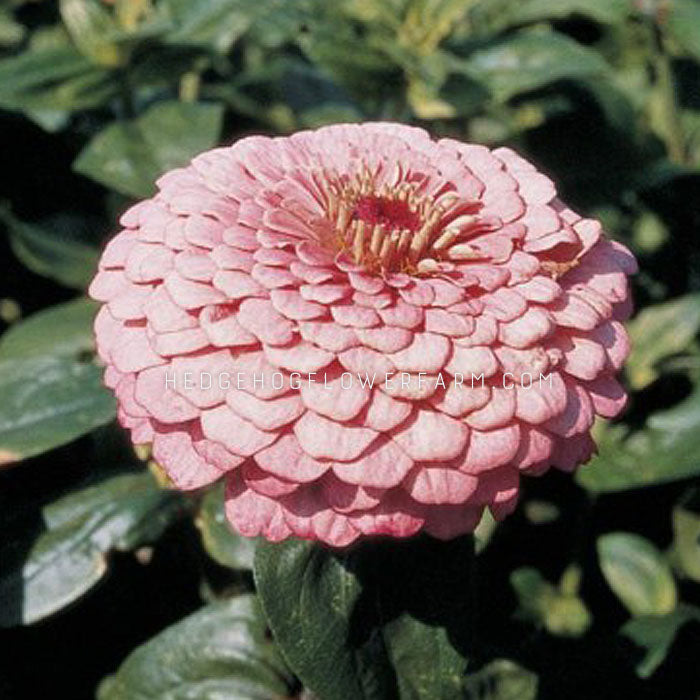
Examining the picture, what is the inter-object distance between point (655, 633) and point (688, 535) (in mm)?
146

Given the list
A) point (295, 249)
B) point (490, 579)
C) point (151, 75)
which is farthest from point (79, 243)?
point (295, 249)

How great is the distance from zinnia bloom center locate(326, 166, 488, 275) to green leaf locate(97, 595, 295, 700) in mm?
374

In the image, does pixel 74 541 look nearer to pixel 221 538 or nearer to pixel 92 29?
pixel 221 538

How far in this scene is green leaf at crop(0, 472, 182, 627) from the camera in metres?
0.92

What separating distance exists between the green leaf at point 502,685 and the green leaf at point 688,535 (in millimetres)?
297

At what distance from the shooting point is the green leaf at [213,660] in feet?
3.15

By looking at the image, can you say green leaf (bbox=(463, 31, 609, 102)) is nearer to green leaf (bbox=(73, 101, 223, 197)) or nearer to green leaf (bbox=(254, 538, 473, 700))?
green leaf (bbox=(73, 101, 223, 197))

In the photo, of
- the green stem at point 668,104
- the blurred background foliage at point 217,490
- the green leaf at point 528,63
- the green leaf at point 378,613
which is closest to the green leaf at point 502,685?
the blurred background foliage at point 217,490

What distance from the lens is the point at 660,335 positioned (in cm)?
127

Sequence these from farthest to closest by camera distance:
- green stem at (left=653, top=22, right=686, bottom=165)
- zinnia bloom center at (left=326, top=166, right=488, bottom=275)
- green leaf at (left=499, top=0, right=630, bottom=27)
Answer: green stem at (left=653, top=22, right=686, bottom=165) → green leaf at (left=499, top=0, right=630, bottom=27) → zinnia bloom center at (left=326, top=166, right=488, bottom=275)

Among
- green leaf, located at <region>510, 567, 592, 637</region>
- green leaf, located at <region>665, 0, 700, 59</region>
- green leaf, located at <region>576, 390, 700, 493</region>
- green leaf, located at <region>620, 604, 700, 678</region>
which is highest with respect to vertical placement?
green leaf, located at <region>665, 0, 700, 59</region>

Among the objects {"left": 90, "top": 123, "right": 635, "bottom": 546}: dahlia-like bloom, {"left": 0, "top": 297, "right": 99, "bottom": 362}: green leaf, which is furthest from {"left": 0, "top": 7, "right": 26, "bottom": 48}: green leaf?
{"left": 90, "top": 123, "right": 635, "bottom": 546}: dahlia-like bloom

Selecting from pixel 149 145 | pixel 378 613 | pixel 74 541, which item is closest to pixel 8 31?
pixel 149 145

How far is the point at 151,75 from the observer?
4.16ft
